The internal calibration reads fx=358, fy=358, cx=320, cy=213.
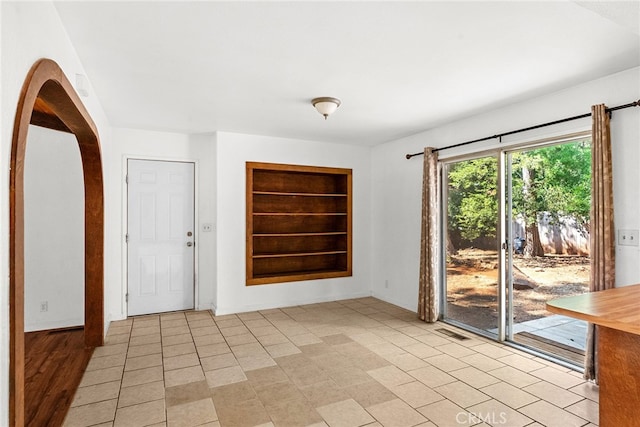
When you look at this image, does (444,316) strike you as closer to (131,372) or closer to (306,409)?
(306,409)

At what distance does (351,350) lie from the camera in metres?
3.62

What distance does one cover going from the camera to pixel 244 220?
5105 mm

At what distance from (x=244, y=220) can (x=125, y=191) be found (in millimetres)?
1598

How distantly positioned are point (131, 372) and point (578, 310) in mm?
3357

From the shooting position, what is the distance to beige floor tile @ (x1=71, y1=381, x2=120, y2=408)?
2670mm

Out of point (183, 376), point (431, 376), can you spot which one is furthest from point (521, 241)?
point (183, 376)

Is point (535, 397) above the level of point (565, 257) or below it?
below

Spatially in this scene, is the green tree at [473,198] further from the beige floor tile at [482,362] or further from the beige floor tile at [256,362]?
the beige floor tile at [256,362]

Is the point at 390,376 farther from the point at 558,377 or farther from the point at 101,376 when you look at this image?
the point at 101,376

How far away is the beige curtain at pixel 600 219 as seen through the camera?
9.19 feet

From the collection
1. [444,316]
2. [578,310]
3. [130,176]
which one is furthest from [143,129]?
[578,310]

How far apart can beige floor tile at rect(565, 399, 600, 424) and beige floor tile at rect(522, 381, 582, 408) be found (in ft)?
0.12

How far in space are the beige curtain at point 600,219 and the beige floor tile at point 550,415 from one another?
0.63 m

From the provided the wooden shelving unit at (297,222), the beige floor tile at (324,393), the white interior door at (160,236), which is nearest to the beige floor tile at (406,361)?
the beige floor tile at (324,393)
